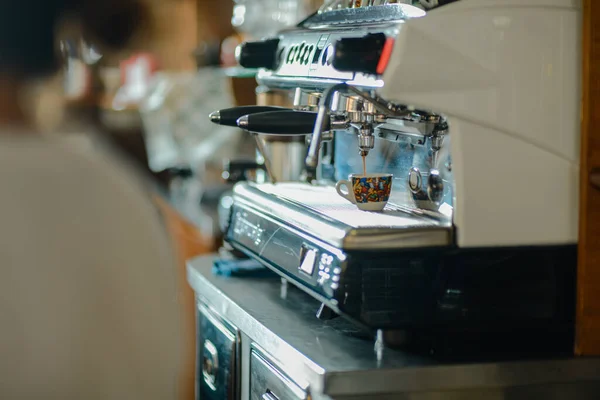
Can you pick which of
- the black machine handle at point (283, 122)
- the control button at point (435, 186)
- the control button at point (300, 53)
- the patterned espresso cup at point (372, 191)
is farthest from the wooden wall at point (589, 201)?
Answer: the control button at point (300, 53)

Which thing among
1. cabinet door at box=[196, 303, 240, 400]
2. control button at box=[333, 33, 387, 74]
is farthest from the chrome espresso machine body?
cabinet door at box=[196, 303, 240, 400]

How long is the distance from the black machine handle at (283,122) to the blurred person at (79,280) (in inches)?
24.6

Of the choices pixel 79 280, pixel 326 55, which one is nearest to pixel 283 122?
pixel 326 55

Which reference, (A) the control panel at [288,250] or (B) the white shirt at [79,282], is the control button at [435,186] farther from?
(B) the white shirt at [79,282]

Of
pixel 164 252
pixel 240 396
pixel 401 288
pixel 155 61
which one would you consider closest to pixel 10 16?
pixel 164 252

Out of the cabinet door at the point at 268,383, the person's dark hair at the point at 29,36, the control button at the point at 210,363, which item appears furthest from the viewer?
the control button at the point at 210,363

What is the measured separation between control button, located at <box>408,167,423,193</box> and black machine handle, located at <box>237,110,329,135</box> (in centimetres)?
20

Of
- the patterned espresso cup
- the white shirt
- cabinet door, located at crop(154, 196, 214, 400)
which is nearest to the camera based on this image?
the white shirt

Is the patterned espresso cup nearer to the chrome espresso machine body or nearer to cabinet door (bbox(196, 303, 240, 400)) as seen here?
the chrome espresso machine body

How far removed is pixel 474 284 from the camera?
146 cm

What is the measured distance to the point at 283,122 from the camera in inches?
62.9

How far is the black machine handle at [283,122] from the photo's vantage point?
1593 mm

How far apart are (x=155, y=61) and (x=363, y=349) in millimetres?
3496

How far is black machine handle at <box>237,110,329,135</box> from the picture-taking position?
1.59 metres
